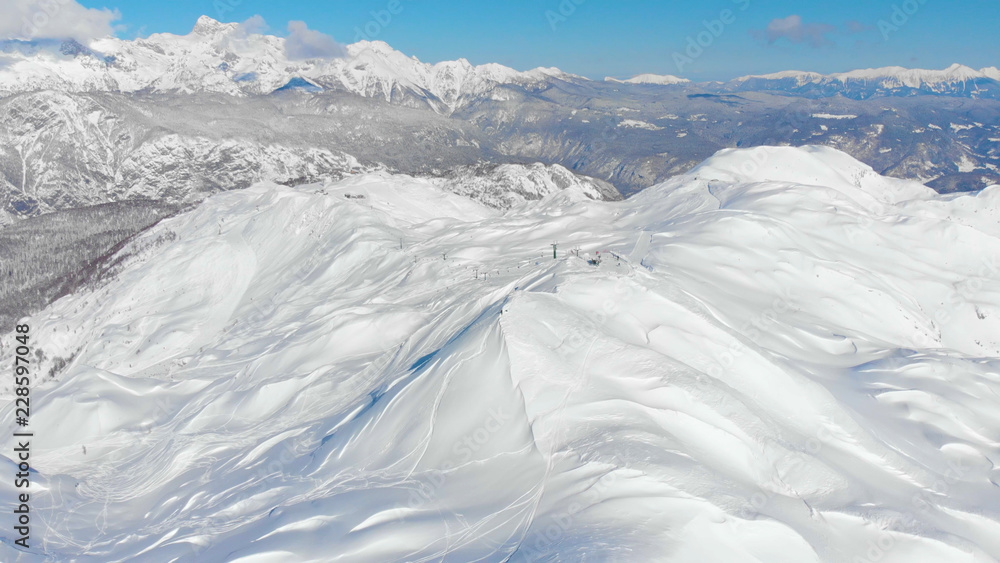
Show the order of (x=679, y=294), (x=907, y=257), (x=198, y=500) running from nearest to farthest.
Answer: (x=198, y=500) < (x=679, y=294) < (x=907, y=257)

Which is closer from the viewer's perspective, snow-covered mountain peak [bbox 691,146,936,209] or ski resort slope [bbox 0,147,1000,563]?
ski resort slope [bbox 0,147,1000,563]

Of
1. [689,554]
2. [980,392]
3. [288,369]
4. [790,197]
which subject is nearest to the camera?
[689,554]

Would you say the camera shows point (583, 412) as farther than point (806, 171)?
No

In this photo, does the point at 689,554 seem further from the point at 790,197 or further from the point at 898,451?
the point at 790,197

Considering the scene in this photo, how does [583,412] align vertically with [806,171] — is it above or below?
below

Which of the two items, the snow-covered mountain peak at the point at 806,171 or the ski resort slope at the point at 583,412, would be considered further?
the snow-covered mountain peak at the point at 806,171

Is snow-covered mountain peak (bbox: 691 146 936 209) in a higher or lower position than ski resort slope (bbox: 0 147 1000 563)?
higher

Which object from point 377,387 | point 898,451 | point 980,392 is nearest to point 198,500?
point 377,387

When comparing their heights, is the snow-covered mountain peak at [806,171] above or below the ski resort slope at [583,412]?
above
